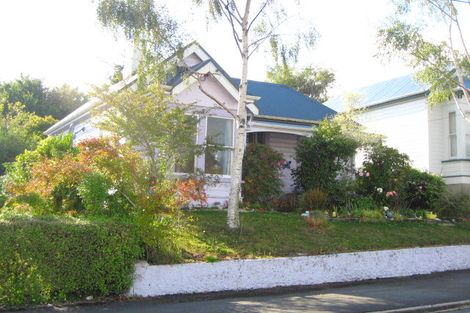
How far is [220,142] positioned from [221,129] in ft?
1.64

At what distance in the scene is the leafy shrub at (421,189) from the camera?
17.5 metres

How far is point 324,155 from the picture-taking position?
1661 centimetres

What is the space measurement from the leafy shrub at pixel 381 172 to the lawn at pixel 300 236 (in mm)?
1980

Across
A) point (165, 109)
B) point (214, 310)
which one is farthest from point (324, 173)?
point (214, 310)

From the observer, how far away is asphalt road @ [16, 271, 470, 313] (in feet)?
26.7

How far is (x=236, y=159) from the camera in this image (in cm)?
1208

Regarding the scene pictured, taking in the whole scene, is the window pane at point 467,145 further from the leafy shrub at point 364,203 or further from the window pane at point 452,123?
the leafy shrub at point 364,203

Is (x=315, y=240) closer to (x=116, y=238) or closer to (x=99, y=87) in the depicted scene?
(x=116, y=238)

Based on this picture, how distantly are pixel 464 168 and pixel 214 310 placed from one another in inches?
592

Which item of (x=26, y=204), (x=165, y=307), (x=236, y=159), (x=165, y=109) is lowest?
(x=165, y=307)

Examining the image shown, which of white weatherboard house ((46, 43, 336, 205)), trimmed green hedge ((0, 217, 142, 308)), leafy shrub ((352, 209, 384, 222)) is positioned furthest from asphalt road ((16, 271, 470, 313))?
white weatherboard house ((46, 43, 336, 205))

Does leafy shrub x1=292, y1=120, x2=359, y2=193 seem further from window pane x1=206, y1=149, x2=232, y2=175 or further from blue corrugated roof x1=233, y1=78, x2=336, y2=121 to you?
blue corrugated roof x1=233, y1=78, x2=336, y2=121

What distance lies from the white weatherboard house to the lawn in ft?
6.89

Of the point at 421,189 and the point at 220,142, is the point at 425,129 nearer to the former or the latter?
the point at 421,189
